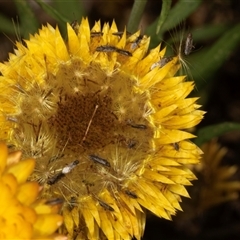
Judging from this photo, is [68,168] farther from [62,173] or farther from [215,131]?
[215,131]

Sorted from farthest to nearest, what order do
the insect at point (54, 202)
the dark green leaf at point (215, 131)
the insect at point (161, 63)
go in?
the dark green leaf at point (215, 131)
the insect at point (161, 63)
the insect at point (54, 202)

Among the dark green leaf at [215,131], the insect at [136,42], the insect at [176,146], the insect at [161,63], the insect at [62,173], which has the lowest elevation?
the insect at [62,173]

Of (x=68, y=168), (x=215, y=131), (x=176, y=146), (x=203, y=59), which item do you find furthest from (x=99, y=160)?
(x=203, y=59)

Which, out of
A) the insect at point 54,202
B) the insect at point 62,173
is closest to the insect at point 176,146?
the insect at point 62,173

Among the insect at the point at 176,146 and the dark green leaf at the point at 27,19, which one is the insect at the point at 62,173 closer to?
the insect at the point at 176,146

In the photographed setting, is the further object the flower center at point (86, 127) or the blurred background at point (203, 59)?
the blurred background at point (203, 59)

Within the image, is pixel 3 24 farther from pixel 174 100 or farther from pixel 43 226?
pixel 43 226
